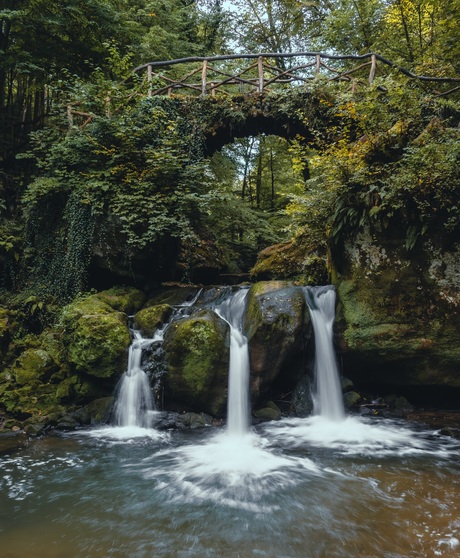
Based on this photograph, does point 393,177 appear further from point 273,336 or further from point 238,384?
point 238,384

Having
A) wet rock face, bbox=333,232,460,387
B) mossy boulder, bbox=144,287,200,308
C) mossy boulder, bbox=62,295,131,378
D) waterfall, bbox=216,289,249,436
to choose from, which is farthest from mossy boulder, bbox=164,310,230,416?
wet rock face, bbox=333,232,460,387

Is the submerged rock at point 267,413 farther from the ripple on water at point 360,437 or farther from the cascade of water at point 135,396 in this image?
the cascade of water at point 135,396

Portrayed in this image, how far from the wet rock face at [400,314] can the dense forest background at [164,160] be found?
442mm

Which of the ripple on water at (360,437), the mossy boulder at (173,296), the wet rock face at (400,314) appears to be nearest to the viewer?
the ripple on water at (360,437)

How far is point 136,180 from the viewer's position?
888 cm

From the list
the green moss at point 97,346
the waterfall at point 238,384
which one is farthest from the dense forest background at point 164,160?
the waterfall at point 238,384

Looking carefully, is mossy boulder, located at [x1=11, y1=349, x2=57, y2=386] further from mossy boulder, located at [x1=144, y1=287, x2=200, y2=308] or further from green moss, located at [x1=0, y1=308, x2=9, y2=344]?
mossy boulder, located at [x1=144, y1=287, x2=200, y2=308]

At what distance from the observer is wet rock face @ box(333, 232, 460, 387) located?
6180 mm

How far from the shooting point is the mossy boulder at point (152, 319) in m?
7.59

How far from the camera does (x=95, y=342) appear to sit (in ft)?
22.4

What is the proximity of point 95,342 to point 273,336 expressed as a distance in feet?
10.9

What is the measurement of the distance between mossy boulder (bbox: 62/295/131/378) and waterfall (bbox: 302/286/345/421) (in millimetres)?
3684

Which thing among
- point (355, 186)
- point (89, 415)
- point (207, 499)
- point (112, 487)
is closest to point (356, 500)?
point (207, 499)

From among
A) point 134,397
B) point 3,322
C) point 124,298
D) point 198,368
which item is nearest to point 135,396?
point 134,397
